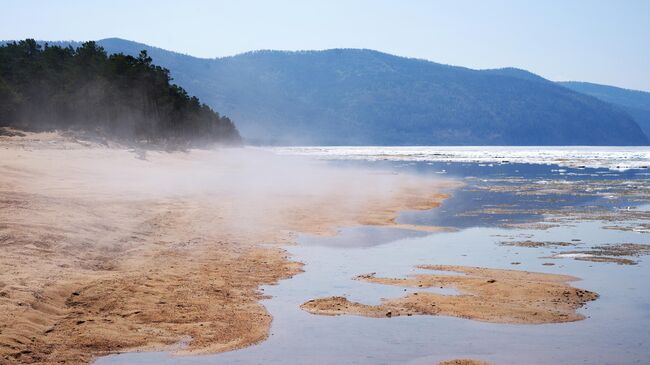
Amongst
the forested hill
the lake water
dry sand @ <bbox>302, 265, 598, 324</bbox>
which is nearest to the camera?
the lake water

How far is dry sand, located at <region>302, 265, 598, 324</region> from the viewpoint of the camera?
13562 millimetres

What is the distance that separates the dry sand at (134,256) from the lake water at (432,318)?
31.6 inches

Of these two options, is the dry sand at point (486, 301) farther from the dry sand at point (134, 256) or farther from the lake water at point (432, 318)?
the dry sand at point (134, 256)

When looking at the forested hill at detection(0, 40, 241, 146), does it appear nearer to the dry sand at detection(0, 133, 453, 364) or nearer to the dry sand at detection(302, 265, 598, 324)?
the dry sand at detection(0, 133, 453, 364)

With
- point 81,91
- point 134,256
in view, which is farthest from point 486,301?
point 81,91

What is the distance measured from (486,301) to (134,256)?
992cm

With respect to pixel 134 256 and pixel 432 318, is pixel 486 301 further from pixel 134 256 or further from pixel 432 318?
pixel 134 256

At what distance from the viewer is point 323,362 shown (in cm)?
1059

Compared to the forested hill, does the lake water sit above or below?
below

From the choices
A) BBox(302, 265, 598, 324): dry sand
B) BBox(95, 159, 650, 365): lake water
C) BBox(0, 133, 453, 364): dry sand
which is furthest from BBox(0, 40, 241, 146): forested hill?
BBox(302, 265, 598, 324): dry sand

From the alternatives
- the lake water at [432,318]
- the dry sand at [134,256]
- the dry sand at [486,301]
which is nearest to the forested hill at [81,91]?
the dry sand at [134,256]

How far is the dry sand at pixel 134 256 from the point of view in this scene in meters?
11.4

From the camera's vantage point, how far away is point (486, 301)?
47.9ft

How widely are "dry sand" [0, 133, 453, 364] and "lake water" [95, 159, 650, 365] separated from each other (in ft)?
2.63
